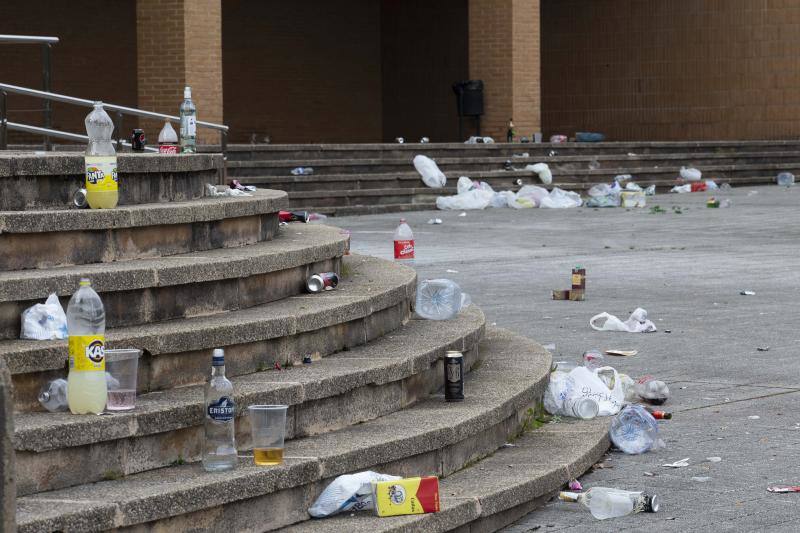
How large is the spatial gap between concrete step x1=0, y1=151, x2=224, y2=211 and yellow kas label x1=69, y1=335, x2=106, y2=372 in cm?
151

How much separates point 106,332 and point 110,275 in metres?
0.25

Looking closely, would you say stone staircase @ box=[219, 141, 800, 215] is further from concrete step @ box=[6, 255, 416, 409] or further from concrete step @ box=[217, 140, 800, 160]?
concrete step @ box=[6, 255, 416, 409]

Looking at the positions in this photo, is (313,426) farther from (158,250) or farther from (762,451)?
(762,451)

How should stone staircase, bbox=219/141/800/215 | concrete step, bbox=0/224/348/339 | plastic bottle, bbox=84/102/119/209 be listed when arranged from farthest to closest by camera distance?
stone staircase, bbox=219/141/800/215 < plastic bottle, bbox=84/102/119/209 < concrete step, bbox=0/224/348/339

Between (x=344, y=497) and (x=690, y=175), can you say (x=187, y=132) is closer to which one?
(x=344, y=497)

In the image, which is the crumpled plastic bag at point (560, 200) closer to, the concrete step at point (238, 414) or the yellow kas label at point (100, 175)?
the concrete step at point (238, 414)

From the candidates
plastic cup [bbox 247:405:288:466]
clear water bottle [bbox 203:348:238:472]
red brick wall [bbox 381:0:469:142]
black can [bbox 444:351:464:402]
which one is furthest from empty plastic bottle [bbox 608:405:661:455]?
red brick wall [bbox 381:0:469:142]

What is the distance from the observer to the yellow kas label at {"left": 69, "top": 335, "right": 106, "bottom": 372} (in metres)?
4.88

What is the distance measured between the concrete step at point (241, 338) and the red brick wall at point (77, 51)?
65.9 feet

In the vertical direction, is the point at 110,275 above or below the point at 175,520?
above

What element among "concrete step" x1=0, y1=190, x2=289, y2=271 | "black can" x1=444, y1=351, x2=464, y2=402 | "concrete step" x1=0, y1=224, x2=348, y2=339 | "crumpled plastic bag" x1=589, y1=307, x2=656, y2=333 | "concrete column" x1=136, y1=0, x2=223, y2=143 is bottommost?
"crumpled plastic bag" x1=589, y1=307, x2=656, y2=333

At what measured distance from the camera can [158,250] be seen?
6.43 metres

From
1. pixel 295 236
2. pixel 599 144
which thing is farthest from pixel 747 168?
pixel 295 236

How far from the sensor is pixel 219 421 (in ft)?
16.5
